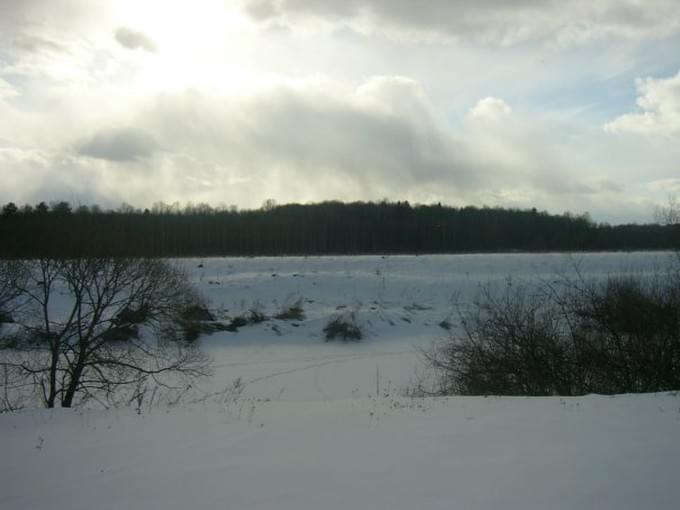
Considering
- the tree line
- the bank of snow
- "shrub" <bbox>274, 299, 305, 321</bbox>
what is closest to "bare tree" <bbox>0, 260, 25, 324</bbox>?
the bank of snow

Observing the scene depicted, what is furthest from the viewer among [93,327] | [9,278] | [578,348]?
[578,348]

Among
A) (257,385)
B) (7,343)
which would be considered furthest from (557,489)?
(7,343)

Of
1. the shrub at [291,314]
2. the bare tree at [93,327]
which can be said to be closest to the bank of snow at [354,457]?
the bare tree at [93,327]

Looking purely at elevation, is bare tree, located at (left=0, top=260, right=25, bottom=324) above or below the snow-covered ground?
above

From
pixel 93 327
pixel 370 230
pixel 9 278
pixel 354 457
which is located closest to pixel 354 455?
pixel 354 457

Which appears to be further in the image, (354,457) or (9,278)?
(9,278)

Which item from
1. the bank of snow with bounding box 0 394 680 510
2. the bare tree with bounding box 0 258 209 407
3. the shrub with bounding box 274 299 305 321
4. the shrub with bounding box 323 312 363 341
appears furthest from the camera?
the shrub with bounding box 274 299 305 321

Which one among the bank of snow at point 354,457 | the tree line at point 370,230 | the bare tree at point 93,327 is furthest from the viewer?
the tree line at point 370,230

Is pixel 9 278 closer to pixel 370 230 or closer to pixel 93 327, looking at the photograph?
pixel 93 327

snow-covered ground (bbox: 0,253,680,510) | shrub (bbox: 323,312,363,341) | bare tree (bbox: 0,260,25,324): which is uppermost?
bare tree (bbox: 0,260,25,324)

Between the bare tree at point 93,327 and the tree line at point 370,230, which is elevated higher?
the tree line at point 370,230

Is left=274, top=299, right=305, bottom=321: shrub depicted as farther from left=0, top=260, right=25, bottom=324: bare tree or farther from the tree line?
the tree line

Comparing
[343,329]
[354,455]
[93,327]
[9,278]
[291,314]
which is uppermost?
[9,278]

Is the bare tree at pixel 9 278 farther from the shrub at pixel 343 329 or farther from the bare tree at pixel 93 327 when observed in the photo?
the shrub at pixel 343 329
